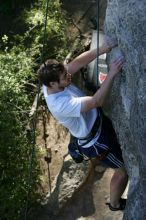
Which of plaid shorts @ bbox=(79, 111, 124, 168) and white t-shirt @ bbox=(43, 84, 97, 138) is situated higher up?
white t-shirt @ bbox=(43, 84, 97, 138)

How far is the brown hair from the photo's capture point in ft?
15.5

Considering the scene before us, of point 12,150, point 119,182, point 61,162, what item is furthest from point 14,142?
point 119,182

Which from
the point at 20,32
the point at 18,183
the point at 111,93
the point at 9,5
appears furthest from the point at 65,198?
the point at 9,5

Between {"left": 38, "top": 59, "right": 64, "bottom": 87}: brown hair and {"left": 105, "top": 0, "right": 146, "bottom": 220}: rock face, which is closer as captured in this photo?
{"left": 105, "top": 0, "right": 146, "bottom": 220}: rock face

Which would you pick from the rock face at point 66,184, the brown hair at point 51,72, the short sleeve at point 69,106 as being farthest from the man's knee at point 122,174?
the rock face at point 66,184

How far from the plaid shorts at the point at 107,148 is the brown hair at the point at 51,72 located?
2.80 ft

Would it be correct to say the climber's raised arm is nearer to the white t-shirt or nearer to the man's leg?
the white t-shirt

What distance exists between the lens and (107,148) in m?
5.27

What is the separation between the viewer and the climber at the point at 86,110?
4727 millimetres

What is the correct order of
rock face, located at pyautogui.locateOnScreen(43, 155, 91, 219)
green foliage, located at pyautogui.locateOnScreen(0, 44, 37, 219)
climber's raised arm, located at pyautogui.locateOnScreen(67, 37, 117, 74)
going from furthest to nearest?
rock face, located at pyautogui.locateOnScreen(43, 155, 91, 219)
green foliage, located at pyautogui.locateOnScreen(0, 44, 37, 219)
climber's raised arm, located at pyautogui.locateOnScreen(67, 37, 117, 74)

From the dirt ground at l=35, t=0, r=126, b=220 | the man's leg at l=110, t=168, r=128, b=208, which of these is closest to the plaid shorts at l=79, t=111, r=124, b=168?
the man's leg at l=110, t=168, r=128, b=208

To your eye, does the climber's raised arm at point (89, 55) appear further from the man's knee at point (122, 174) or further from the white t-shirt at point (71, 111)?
the man's knee at point (122, 174)

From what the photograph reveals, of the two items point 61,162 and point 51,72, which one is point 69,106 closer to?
point 51,72

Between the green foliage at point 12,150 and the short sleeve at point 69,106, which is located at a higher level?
the short sleeve at point 69,106
